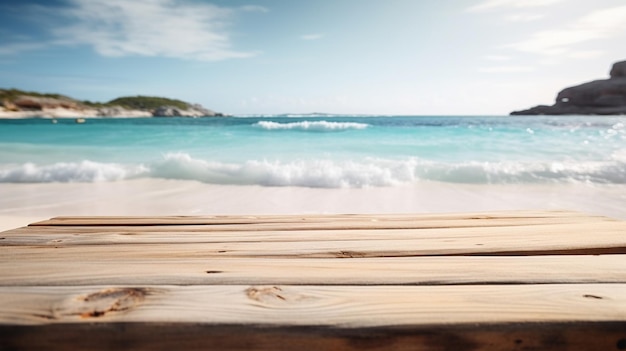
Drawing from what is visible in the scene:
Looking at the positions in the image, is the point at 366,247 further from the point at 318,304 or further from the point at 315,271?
the point at 318,304

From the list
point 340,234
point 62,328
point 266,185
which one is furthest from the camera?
point 266,185

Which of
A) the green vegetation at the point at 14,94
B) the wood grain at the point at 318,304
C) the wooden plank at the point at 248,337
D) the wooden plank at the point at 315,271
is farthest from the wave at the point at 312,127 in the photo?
the green vegetation at the point at 14,94

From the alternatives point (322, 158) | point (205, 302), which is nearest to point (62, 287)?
point (205, 302)

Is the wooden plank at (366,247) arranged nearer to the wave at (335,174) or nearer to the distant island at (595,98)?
the wave at (335,174)

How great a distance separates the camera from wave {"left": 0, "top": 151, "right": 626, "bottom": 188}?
212 inches

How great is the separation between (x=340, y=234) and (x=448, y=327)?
2.23ft

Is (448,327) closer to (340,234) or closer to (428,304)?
(428,304)

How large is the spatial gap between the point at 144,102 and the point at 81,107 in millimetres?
15311

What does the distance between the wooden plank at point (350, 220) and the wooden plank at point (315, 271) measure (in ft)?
1.56

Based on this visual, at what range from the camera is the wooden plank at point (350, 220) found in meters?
1.46

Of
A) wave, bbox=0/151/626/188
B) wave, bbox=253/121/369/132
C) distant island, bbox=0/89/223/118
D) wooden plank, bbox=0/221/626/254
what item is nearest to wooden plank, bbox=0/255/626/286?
wooden plank, bbox=0/221/626/254

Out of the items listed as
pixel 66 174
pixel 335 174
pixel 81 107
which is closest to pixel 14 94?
pixel 81 107

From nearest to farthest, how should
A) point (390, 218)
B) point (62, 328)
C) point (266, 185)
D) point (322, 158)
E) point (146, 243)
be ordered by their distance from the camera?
1. point (62, 328)
2. point (146, 243)
3. point (390, 218)
4. point (266, 185)
5. point (322, 158)

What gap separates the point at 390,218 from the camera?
1.61 meters
